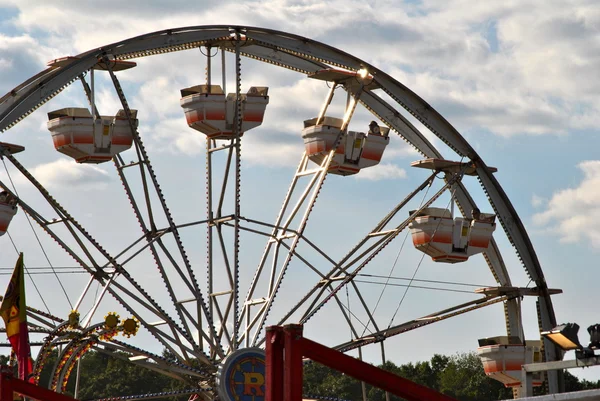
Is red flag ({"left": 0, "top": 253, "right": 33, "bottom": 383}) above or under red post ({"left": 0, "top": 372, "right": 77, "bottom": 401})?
above

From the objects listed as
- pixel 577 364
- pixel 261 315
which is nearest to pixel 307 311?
pixel 261 315

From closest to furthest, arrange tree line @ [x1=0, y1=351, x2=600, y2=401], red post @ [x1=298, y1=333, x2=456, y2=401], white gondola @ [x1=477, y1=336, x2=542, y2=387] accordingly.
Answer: red post @ [x1=298, y1=333, x2=456, y2=401]
white gondola @ [x1=477, y1=336, x2=542, y2=387]
tree line @ [x1=0, y1=351, x2=600, y2=401]

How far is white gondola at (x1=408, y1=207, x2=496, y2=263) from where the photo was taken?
1217 inches

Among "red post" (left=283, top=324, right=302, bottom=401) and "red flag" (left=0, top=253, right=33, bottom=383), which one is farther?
"red flag" (left=0, top=253, right=33, bottom=383)

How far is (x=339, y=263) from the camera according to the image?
3028 centimetres

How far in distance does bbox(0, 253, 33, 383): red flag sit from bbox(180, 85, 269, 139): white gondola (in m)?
4.80

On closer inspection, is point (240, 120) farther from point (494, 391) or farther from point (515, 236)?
point (494, 391)

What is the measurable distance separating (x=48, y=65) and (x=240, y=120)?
4014mm

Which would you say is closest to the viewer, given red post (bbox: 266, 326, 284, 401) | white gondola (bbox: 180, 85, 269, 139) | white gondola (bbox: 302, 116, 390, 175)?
red post (bbox: 266, 326, 284, 401)

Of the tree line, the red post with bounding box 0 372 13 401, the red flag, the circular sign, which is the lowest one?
the red post with bounding box 0 372 13 401

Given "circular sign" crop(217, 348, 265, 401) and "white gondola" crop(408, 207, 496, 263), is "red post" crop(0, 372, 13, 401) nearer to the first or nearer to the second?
"circular sign" crop(217, 348, 265, 401)

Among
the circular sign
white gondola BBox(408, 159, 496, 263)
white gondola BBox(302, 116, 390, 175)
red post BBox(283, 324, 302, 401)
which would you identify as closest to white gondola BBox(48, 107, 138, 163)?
white gondola BBox(302, 116, 390, 175)

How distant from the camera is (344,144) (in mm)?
30375

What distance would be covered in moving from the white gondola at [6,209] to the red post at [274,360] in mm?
13670
